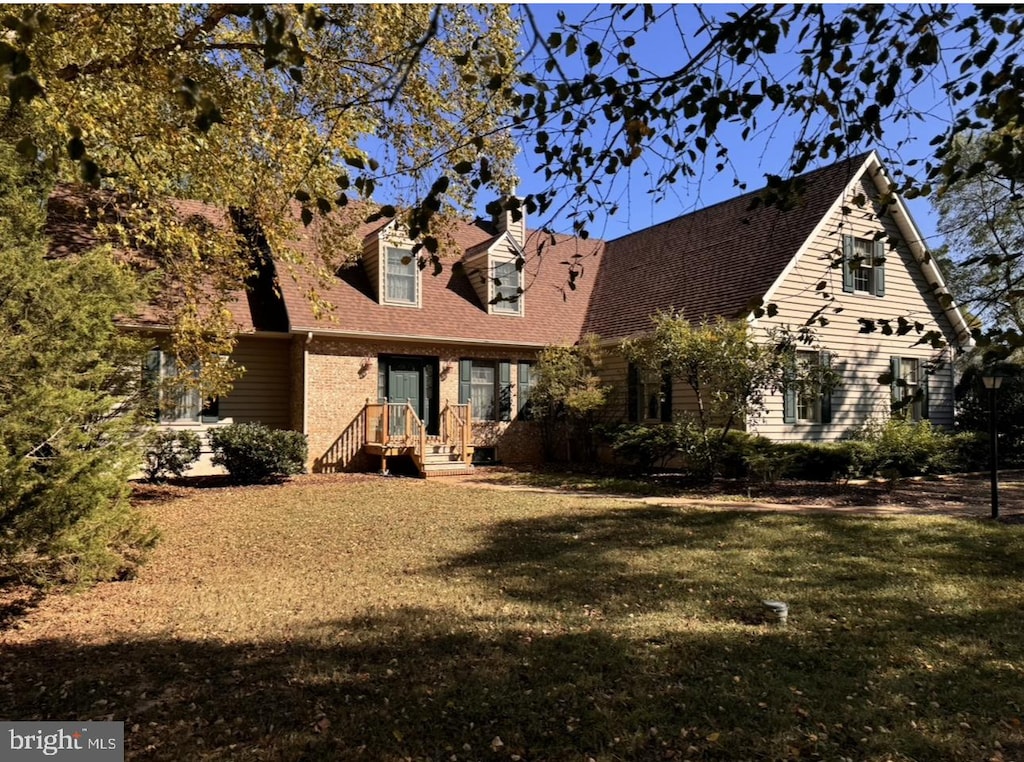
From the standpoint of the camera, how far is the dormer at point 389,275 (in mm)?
16281

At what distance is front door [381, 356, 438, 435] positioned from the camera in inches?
637

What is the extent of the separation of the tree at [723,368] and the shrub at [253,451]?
294 inches

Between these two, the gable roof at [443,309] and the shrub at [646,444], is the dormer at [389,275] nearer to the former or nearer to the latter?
the gable roof at [443,309]

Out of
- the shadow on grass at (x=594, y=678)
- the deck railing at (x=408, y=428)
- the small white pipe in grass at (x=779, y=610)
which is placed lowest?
the shadow on grass at (x=594, y=678)

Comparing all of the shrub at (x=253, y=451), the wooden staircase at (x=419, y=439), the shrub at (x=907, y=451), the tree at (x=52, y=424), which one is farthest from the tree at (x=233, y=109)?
the shrub at (x=907, y=451)

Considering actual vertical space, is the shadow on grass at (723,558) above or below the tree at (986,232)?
below

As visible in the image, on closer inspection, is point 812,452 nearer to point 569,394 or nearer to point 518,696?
point 569,394

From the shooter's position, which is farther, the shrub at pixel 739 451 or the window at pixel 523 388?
the window at pixel 523 388

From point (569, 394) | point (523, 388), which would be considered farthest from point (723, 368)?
point (523, 388)

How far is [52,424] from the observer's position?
5125 mm

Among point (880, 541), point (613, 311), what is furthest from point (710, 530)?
point (613, 311)

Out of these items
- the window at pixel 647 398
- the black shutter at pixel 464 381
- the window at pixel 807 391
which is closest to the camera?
the window at pixel 807 391

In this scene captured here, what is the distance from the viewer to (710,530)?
8742 mm

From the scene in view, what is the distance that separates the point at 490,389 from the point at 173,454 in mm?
7685
